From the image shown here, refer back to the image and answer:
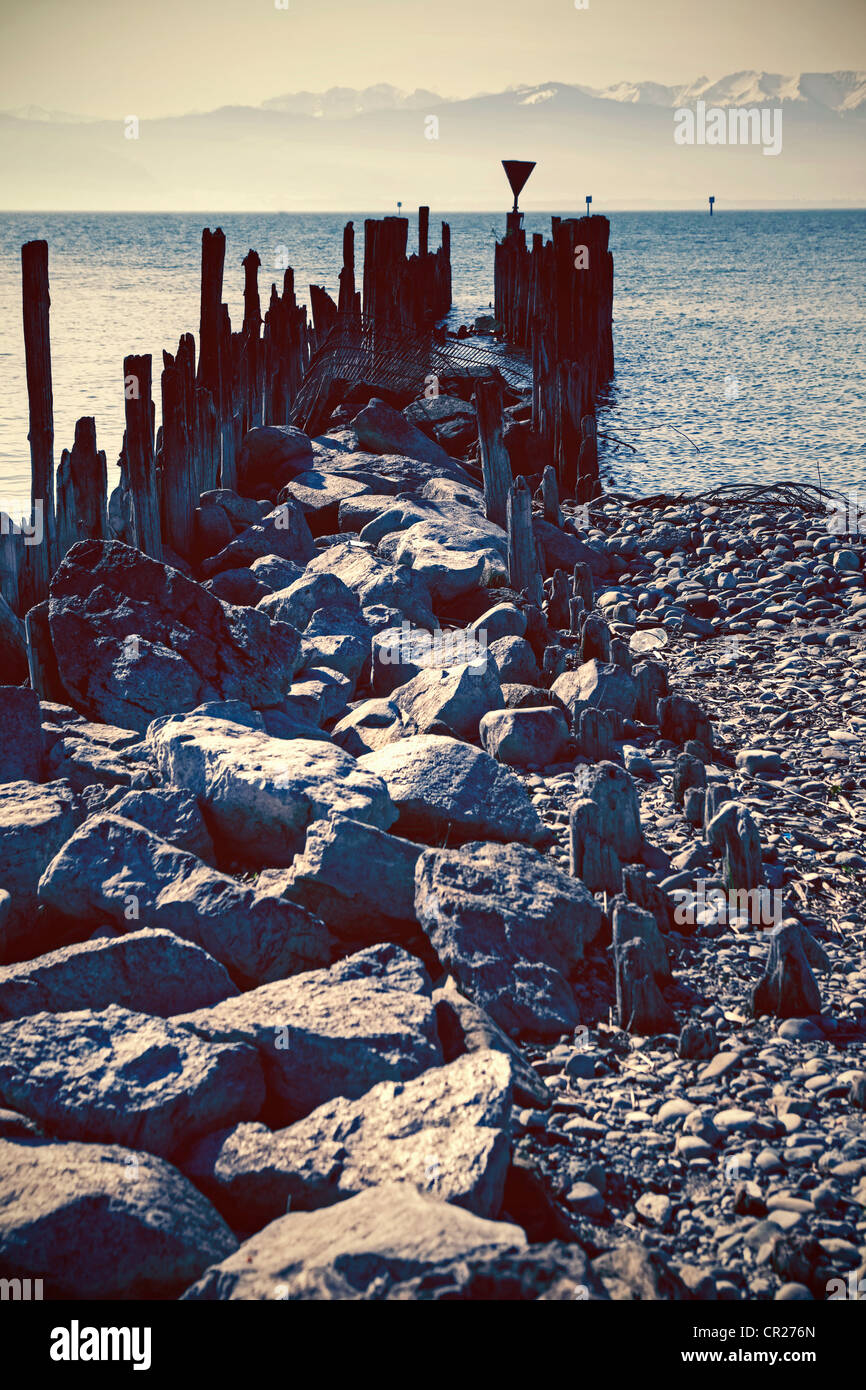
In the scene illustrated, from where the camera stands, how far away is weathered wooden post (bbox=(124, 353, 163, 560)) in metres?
→ 7.54

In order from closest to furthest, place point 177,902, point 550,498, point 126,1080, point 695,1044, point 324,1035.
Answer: point 126,1080 < point 324,1035 < point 695,1044 < point 177,902 < point 550,498

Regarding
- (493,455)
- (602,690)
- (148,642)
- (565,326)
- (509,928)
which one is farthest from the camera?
(565,326)

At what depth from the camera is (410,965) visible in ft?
12.6

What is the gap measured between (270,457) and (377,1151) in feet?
29.5

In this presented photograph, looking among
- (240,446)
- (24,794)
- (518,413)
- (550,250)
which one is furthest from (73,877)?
(550,250)

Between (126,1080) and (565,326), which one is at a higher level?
(565,326)

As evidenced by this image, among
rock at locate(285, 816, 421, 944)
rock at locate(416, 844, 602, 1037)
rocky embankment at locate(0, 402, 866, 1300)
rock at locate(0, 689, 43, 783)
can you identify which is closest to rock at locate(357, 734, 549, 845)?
rocky embankment at locate(0, 402, 866, 1300)

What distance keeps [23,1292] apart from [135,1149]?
461 mm

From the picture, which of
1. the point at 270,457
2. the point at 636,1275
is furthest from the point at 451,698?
the point at 270,457

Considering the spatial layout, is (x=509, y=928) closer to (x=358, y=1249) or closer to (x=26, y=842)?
(x=358, y=1249)

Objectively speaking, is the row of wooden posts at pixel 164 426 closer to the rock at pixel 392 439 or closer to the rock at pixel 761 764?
the rock at pixel 392 439

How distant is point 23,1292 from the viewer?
2689 mm

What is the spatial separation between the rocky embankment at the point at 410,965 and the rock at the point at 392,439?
184 inches

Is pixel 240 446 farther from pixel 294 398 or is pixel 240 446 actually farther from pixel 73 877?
pixel 73 877
